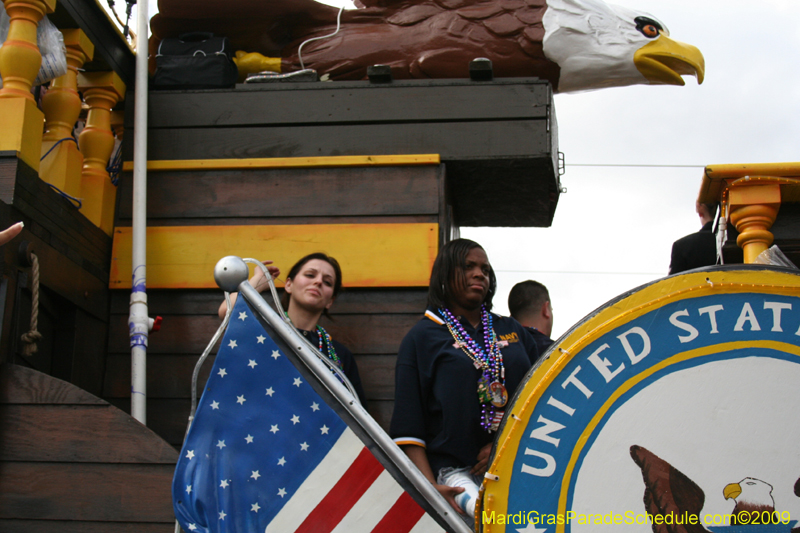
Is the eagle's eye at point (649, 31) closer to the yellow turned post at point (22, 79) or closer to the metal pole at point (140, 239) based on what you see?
the metal pole at point (140, 239)

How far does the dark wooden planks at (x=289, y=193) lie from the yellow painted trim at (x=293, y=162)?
25 mm

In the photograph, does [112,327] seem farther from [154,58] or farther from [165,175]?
[154,58]

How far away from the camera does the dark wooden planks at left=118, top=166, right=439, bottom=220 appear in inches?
138

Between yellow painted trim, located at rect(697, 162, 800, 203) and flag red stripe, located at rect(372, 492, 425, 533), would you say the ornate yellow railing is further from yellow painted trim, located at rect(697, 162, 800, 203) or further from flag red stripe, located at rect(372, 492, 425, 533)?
yellow painted trim, located at rect(697, 162, 800, 203)

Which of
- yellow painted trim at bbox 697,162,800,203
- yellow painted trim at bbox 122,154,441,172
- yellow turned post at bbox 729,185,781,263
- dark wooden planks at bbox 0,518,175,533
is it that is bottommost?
dark wooden planks at bbox 0,518,175,533

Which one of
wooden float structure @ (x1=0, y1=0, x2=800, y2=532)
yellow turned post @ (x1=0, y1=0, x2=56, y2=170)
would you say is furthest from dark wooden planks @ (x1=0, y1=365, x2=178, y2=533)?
yellow turned post @ (x1=0, y1=0, x2=56, y2=170)

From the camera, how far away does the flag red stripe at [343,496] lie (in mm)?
1900

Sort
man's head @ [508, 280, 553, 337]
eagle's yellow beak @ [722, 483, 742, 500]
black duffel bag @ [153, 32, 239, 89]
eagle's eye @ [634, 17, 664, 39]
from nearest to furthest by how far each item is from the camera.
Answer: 1. eagle's yellow beak @ [722, 483, 742, 500]
2. man's head @ [508, 280, 553, 337]
3. black duffel bag @ [153, 32, 239, 89]
4. eagle's eye @ [634, 17, 664, 39]

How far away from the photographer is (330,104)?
12.1 feet

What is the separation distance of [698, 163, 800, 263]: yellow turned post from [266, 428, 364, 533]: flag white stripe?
1.43 m

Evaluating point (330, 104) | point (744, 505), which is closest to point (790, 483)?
point (744, 505)

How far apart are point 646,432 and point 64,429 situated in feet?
Result: 6.11

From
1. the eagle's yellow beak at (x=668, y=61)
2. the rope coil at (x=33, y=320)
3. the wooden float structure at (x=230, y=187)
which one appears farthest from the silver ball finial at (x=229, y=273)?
the eagle's yellow beak at (x=668, y=61)

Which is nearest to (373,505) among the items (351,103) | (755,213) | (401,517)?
(401,517)
